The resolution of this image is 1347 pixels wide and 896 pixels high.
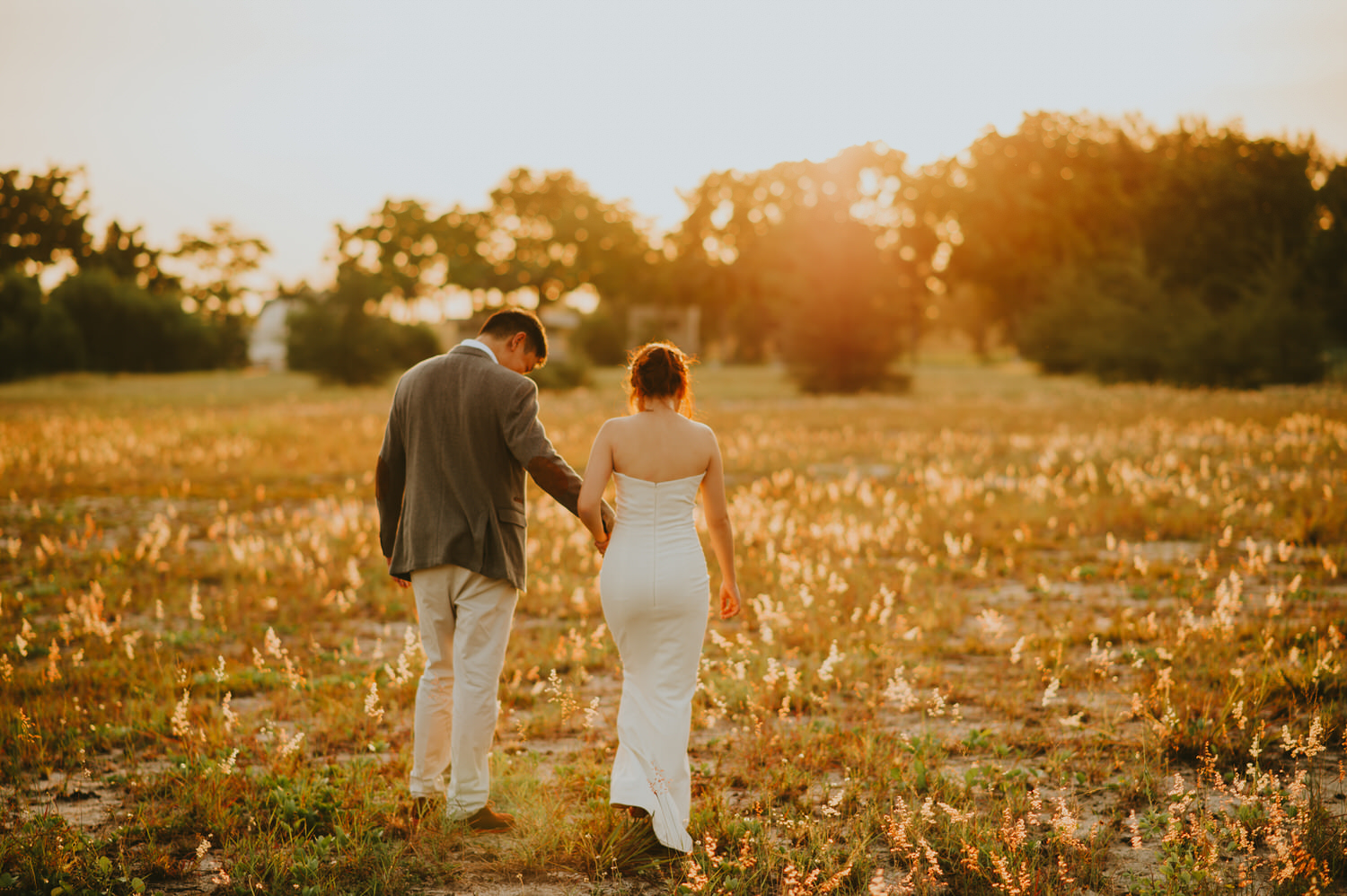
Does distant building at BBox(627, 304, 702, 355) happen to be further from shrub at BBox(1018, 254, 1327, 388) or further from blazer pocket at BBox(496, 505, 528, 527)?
blazer pocket at BBox(496, 505, 528, 527)

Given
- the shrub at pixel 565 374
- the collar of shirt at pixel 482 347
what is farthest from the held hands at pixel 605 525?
the shrub at pixel 565 374

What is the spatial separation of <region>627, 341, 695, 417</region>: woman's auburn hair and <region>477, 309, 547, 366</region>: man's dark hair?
57cm

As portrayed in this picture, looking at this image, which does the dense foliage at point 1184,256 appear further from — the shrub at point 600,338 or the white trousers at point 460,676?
the white trousers at point 460,676

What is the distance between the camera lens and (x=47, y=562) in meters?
10.5

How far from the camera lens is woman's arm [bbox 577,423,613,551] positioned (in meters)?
4.33

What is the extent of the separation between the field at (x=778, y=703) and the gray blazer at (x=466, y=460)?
0.81 metres

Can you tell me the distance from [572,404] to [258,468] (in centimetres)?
1551

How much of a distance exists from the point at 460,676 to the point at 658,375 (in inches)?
66.7

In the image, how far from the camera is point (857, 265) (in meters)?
42.8

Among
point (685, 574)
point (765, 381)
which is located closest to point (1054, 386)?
point (765, 381)

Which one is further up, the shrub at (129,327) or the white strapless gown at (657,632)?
the shrub at (129,327)

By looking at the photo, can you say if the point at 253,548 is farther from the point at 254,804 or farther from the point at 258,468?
the point at 258,468

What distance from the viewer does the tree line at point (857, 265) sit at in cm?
4319

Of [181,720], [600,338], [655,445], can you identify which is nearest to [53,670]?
[181,720]
